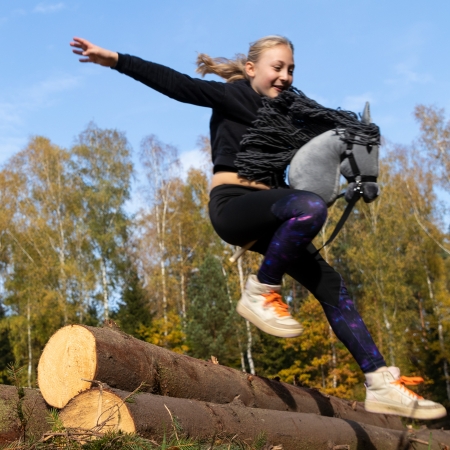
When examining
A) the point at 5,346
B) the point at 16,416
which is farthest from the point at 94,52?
the point at 5,346

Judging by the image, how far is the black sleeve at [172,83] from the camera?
11.1 feet

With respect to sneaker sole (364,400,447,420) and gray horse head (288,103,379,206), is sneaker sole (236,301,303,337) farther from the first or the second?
gray horse head (288,103,379,206)

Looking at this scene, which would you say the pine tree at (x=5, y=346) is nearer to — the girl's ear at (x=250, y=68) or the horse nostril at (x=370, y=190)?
the girl's ear at (x=250, y=68)

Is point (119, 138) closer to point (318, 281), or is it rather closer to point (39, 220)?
point (39, 220)

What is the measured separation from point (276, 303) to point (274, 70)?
1443 millimetres

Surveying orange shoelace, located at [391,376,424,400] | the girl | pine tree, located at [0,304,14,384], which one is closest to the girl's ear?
the girl

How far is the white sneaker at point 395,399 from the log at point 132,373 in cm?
136

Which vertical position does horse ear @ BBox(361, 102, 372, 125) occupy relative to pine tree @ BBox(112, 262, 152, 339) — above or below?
above

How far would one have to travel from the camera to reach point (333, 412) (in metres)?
5.63

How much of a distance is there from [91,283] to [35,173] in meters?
6.35

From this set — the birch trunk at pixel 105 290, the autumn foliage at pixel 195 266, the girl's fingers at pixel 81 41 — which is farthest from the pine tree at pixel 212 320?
the girl's fingers at pixel 81 41

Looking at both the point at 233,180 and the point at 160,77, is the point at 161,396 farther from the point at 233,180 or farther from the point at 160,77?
Answer: the point at 160,77

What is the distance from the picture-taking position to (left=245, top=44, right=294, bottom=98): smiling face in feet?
12.3

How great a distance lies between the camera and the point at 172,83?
345cm
